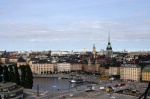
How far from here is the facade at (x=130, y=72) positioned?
47438mm

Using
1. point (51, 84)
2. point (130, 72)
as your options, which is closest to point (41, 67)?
point (51, 84)

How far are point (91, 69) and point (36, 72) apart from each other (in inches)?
593

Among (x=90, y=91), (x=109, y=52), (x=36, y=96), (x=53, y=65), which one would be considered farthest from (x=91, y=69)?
(x=36, y=96)

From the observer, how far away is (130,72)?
159ft

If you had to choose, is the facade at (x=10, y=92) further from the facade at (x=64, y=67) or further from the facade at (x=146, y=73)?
the facade at (x=64, y=67)

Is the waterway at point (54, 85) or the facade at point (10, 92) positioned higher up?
the facade at point (10, 92)

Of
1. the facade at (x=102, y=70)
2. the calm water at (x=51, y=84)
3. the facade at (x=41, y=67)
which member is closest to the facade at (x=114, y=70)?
the facade at (x=102, y=70)

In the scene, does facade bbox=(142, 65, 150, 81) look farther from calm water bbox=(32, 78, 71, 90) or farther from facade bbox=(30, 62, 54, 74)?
facade bbox=(30, 62, 54, 74)

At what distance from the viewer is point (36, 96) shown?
27469mm

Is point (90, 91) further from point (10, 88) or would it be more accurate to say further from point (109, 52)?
point (109, 52)

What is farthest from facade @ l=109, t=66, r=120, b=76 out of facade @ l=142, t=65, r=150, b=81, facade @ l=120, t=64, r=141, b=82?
facade @ l=142, t=65, r=150, b=81

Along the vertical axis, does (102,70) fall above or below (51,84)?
above

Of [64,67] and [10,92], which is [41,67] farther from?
[10,92]

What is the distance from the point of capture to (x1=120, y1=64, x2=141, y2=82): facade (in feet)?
156
